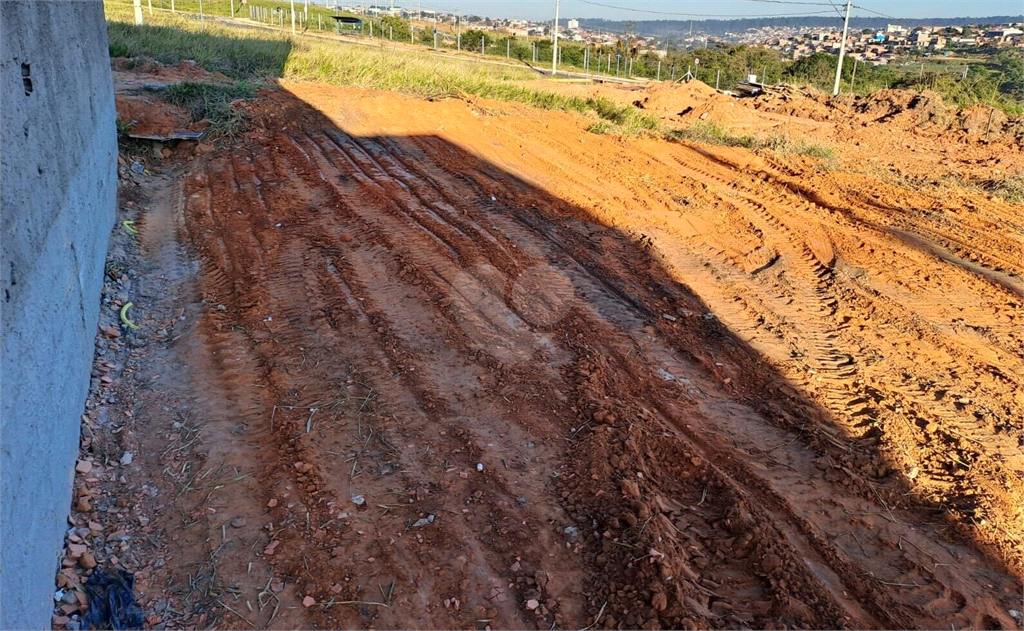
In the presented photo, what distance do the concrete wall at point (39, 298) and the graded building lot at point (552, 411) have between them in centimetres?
55

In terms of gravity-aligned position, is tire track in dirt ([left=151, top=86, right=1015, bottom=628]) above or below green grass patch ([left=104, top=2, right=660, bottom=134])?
below

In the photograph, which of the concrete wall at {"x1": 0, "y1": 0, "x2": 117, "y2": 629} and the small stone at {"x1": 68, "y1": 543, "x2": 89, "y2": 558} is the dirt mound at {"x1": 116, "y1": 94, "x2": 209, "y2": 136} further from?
the small stone at {"x1": 68, "y1": 543, "x2": 89, "y2": 558}

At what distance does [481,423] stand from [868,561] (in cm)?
243

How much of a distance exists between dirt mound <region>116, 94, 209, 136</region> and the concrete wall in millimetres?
5262

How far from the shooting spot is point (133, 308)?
592cm

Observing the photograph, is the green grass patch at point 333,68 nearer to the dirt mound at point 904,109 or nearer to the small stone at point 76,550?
the dirt mound at point 904,109

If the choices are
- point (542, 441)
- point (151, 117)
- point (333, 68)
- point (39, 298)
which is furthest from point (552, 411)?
point (333, 68)

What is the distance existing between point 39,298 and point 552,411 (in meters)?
3.04

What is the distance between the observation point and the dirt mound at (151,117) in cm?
1002

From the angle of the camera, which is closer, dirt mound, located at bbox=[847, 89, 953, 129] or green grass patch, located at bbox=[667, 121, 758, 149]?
green grass patch, located at bbox=[667, 121, 758, 149]

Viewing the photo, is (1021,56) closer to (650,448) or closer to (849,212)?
(849,212)

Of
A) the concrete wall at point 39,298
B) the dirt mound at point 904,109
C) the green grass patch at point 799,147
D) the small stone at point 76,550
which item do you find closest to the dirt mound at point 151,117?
the concrete wall at point 39,298

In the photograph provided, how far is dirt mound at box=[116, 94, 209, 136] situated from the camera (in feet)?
32.9

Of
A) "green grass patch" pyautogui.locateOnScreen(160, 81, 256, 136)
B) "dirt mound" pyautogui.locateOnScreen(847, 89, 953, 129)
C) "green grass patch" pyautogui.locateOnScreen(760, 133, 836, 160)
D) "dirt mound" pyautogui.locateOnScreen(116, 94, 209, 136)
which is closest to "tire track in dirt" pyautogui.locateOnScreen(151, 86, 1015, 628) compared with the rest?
"dirt mound" pyautogui.locateOnScreen(116, 94, 209, 136)
